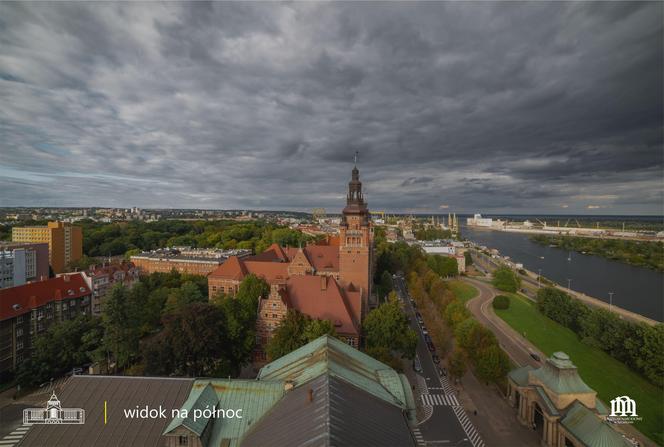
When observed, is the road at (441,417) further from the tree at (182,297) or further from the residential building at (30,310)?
the residential building at (30,310)

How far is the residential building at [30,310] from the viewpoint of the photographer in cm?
3616

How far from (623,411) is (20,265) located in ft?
275

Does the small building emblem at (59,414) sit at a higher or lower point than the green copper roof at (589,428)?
higher

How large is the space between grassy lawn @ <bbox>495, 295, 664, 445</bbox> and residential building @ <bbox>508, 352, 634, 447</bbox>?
712 centimetres

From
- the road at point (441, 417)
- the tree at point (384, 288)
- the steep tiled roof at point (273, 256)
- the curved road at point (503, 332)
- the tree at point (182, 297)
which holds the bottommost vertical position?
the road at point (441, 417)

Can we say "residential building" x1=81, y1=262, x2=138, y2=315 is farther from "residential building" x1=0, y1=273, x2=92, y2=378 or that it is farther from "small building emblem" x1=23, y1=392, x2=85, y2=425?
"small building emblem" x1=23, y1=392, x2=85, y2=425

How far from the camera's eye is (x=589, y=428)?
22484 millimetres

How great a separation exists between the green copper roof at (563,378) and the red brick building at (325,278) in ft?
56.7

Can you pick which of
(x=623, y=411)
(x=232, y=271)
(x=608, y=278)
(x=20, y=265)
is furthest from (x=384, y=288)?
(x=608, y=278)

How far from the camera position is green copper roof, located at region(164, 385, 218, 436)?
14.3 m

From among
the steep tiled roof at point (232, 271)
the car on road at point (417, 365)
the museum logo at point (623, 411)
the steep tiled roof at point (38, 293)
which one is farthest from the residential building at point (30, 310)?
the museum logo at point (623, 411)

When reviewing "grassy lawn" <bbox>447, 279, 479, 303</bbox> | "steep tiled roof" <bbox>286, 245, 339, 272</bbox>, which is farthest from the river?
"steep tiled roof" <bbox>286, 245, 339, 272</bbox>

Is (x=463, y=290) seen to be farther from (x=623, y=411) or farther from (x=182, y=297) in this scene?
(x=182, y=297)

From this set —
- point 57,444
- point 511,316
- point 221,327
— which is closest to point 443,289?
point 511,316
